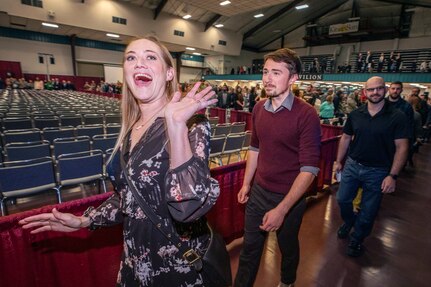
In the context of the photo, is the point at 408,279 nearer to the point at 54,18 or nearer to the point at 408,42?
the point at 54,18

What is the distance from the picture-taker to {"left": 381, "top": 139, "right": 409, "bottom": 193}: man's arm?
7.75 ft

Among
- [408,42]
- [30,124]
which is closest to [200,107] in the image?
[30,124]

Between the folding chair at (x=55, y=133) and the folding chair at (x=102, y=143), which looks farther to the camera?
the folding chair at (x=55, y=133)

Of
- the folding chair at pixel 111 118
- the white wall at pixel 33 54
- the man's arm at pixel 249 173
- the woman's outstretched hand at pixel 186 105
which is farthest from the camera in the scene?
the white wall at pixel 33 54

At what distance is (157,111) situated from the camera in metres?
1.01

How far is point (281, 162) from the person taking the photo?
5.53 feet

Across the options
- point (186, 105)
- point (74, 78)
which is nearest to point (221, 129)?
point (186, 105)

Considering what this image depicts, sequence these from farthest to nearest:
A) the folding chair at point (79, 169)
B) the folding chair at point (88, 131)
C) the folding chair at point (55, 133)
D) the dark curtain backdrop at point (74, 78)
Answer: the dark curtain backdrop at point (74, 78) → the folding chair at point (88, 131) → the folding chair at point (55, 133) → the folding chair at point (79, 169)

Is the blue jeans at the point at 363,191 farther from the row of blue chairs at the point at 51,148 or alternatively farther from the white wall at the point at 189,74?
the white wall at the point at 189,74

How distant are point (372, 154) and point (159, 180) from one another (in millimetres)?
2525

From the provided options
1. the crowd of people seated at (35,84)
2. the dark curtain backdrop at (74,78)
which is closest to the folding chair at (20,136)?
the crowd of people seated at (35,84)

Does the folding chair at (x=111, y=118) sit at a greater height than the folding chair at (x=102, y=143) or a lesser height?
greater

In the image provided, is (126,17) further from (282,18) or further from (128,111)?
(128,111)

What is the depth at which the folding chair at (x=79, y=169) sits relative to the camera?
3184 mm
